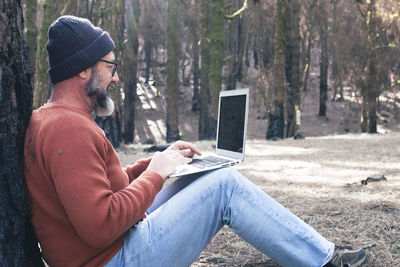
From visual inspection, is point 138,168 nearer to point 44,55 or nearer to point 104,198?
point 104,198

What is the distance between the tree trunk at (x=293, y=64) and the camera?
1639 cm

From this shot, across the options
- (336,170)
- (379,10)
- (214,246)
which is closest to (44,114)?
(214,246)

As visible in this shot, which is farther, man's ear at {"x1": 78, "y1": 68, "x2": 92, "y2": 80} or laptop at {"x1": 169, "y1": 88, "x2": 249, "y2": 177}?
laptop at {"x1": 169, "y1": 88, "x2": 249, "y2": 177}

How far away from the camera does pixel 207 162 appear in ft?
9.34

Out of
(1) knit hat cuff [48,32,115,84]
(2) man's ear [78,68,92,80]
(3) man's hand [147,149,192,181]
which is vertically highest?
(1) knit hat cuff [48,32,115,84]

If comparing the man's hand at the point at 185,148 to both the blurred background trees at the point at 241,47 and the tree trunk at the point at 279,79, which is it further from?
the tree trunk at the point at 279,79

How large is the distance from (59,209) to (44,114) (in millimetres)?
426

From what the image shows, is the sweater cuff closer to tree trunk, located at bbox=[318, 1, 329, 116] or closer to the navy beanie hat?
the navy beanie hat

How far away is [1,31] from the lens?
2.10m

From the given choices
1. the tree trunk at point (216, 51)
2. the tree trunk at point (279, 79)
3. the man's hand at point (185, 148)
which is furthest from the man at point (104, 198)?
the tree trunk at point (279, 79)

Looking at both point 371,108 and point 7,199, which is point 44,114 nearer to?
point 7,199

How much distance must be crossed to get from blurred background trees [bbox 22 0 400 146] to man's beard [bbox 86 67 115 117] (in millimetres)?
9235

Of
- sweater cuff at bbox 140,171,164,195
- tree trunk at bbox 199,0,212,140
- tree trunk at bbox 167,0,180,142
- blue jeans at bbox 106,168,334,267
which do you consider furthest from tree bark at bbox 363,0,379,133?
sweater cuff at bbox 140,171,164,195

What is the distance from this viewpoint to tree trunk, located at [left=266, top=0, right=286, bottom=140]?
599 inches
